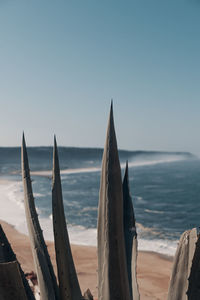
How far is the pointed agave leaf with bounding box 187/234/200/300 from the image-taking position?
4.55 ft

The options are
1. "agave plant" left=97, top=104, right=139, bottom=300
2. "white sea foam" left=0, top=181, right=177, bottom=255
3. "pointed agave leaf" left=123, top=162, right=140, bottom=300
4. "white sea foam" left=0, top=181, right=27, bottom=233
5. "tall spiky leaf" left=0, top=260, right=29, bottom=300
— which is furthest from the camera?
"white sea foam" left=0, top=181, right=27, bottom=233

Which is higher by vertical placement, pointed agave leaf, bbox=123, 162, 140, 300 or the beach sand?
pointed agave leaf, bbox=123, 162, 140, 300

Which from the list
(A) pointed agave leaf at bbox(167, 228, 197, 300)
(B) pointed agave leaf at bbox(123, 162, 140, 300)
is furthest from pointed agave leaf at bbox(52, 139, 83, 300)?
(A) pointed agave leaf at bbox(167, 228, 197, 300)

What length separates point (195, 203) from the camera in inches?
649

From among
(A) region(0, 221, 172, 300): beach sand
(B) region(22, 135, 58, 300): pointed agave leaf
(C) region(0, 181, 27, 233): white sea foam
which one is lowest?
(C) region(0, 181, 27, 233): white sea foam

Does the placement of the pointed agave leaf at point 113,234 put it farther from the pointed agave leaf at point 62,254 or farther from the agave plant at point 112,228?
the pointed agave leaf at point 62,254

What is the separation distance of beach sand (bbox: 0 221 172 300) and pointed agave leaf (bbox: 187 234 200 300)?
11.4 feet

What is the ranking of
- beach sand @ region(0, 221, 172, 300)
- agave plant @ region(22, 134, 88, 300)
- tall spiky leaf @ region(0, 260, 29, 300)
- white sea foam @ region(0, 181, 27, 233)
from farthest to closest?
white sea foam @ region(0, 181, 27, 233)
beach sand @ region(0, 221, 172, 300)
agave plant @ region(22, 134, 88, 300)
tall spiky leaf @ region(0, 260, 29, 300)

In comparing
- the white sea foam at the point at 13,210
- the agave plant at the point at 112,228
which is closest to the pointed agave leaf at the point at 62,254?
the agave plant at the point at 112,228

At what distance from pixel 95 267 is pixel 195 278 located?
208 inches

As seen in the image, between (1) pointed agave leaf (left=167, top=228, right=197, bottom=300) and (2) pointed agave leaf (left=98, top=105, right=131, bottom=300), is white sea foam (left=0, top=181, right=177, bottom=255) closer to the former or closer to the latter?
(1) pointed agave leaf (left=167, top=228, right=197, bottom=300)

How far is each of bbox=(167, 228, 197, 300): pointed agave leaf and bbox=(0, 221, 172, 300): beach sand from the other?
3283 mm

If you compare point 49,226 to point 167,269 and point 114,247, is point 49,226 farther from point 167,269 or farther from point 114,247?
point 114,247

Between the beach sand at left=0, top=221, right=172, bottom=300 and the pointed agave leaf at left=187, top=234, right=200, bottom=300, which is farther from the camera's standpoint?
the beach sand at left=0, top=221, right=172, bottom=300
